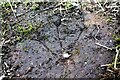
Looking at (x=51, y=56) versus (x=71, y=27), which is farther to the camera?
(x=71, y=27)

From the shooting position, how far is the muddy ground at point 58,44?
129 cm

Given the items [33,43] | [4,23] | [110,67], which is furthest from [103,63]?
[4,23]

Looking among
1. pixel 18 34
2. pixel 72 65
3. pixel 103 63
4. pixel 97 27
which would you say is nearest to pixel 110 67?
pixel 103 63

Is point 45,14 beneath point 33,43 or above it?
above

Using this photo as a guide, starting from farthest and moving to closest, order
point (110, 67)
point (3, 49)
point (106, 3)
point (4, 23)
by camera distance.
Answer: point (106, 3), point (4, 23), point (3, 49), point (110, 67)

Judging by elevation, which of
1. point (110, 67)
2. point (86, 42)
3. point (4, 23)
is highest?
point (4, 23)

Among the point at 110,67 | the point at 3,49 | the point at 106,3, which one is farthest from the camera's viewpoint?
the point at 106,3

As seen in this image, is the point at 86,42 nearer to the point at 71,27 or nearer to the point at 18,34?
the point at 71,27

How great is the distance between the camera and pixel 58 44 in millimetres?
1392

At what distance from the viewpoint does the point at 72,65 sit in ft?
4.31

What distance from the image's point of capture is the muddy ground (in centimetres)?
129

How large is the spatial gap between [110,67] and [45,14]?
1.73ft

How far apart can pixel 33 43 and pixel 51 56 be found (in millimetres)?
140

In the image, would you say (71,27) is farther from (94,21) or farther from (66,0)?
(66,0)
